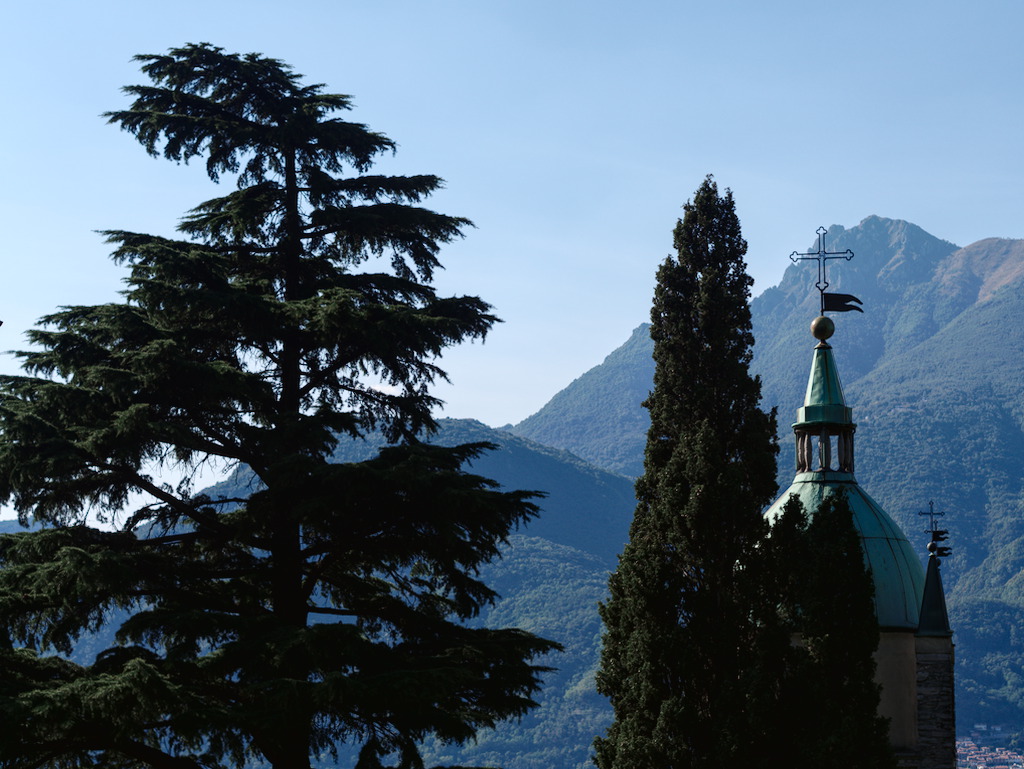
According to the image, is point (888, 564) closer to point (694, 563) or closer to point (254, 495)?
point (694, 563)

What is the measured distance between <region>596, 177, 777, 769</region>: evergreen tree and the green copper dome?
405 centimetres

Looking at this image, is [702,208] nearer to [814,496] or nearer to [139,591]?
[814,496]

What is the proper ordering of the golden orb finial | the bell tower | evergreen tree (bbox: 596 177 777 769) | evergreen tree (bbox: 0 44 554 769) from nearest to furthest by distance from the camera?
evergreen tree (bbox: 0 44 554 769) → evergreen tree (bbox: 596 177 777 769) → the bell tower → the golden orb finial

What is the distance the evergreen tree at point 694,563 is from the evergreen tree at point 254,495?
291 centimetres

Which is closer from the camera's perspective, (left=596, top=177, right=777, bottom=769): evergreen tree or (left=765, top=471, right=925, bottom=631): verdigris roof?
(left=596, top=177, right=777, bottom=769): evergreen tree

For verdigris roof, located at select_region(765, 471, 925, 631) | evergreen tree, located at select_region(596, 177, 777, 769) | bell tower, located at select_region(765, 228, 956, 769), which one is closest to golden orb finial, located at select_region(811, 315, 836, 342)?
bell tower, located at select_region(765, 228, 956, 769)

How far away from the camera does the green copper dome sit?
92.3 feet

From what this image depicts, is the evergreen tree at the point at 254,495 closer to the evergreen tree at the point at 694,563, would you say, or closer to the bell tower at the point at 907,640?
the evergreen tree at the point at 694,563

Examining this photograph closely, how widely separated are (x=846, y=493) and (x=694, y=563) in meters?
6.75

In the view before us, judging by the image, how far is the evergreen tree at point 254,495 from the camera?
1667 cm

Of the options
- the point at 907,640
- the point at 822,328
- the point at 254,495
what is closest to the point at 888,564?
the point at 907,640

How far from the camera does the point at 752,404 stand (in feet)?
76.4

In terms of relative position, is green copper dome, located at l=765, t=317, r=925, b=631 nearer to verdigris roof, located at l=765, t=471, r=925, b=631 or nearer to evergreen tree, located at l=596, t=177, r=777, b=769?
verdigris roof, located at l=765, t=471, r=925, b=631

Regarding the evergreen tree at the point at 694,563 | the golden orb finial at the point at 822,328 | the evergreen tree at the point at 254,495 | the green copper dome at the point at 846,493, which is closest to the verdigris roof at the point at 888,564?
the green copper dome at the point at 846,493
